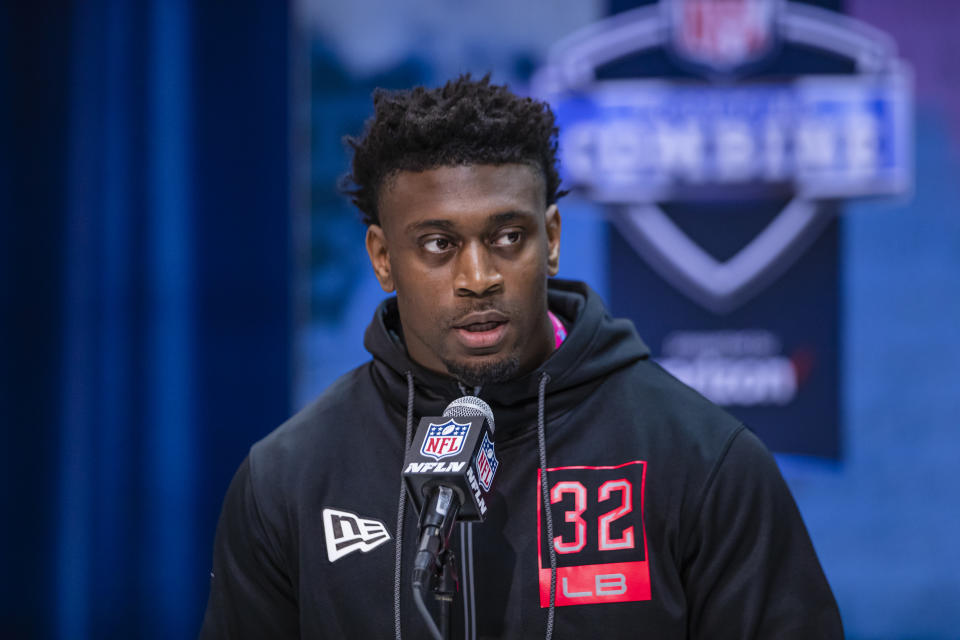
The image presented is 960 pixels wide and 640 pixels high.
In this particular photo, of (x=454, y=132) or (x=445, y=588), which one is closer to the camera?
(x=445, y=588)

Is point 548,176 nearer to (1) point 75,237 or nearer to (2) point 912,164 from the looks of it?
(2) point 912,164

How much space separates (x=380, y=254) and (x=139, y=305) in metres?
1.83

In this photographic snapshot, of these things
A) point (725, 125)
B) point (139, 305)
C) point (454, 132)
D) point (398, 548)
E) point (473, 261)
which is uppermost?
point (725, 125)

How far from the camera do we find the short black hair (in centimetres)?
125

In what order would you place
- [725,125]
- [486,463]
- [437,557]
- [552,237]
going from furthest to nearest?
[725,125], [552,237], [486,463], [437,557]

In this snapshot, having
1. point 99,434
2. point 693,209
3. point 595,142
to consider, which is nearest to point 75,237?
point 99,434

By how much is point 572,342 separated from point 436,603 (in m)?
0.40

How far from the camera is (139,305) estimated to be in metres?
2.97

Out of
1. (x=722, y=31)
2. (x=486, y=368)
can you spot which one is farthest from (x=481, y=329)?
(x=722, y=31)

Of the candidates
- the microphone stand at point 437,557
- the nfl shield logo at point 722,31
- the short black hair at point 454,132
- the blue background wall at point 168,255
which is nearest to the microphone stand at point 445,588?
the microphone stand at point 437,557

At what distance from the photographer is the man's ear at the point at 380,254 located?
138 cm

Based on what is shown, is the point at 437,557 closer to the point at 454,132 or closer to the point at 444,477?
the point at 444,477

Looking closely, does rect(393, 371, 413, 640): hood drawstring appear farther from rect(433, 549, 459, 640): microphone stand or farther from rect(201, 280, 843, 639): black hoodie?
rect(433, 549, 459, 640): microphone stand

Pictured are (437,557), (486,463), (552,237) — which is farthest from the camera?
(552,237)
